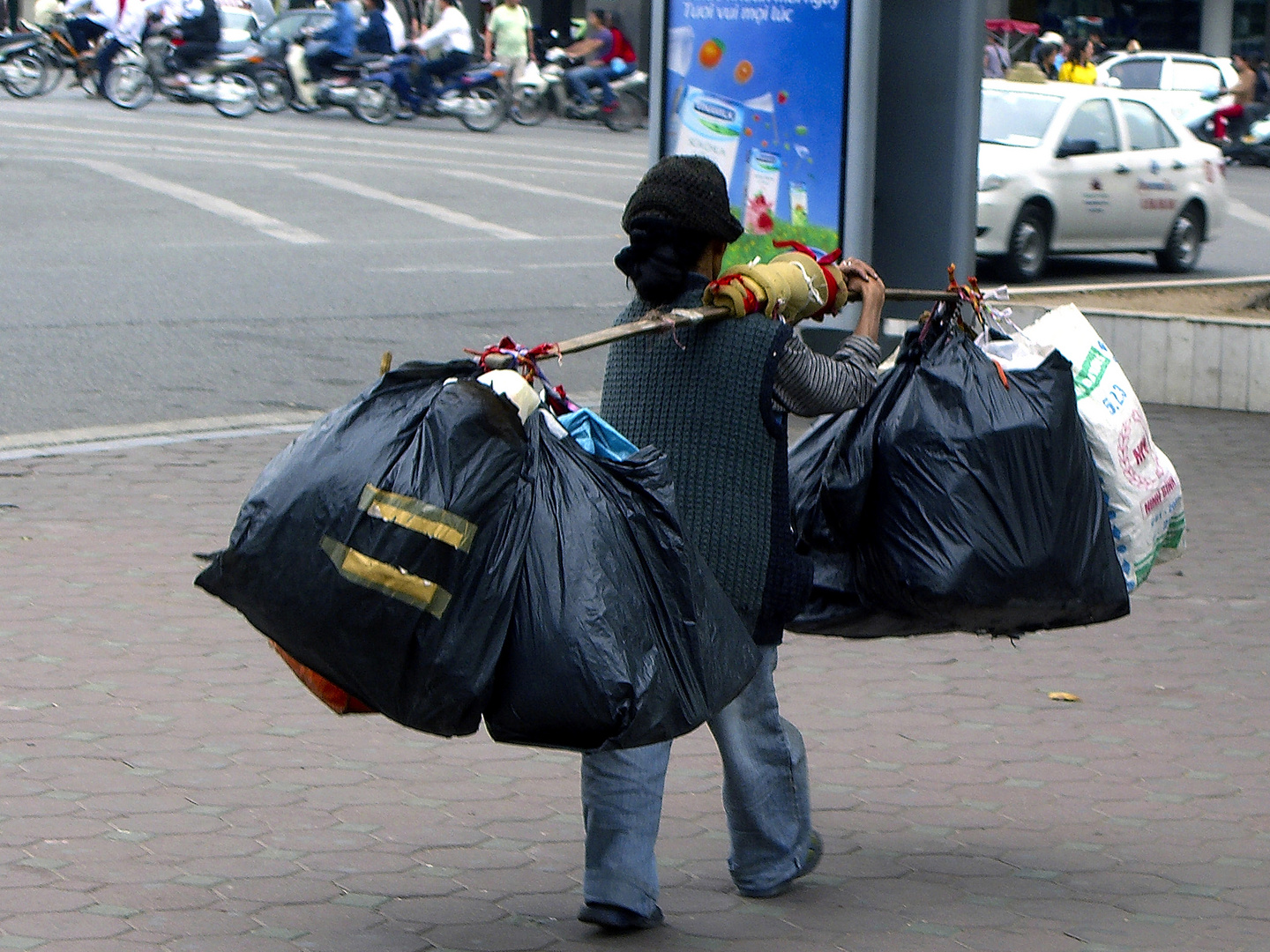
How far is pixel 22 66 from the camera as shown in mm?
25859

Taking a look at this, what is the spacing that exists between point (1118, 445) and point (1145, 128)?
13.0 m

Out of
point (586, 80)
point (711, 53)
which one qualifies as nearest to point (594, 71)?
point (586, 80)

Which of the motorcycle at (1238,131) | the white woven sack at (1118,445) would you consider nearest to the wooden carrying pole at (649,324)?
the white woven sack at (1118,445)

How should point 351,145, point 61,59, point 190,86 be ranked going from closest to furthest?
1. point 351,145
2. point 190,86
3. point 61,59

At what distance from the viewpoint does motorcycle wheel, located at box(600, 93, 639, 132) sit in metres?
29.0

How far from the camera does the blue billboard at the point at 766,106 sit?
8.89m

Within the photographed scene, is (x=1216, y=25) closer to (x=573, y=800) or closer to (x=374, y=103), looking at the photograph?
(x=374, y=103)

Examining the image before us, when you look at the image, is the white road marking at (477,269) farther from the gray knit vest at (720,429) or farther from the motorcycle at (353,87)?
the motorcycle at (353,87)

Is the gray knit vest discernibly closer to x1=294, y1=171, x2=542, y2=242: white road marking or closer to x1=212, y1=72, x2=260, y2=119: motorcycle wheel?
x1=294, y1=171, x2=542, y2=242: white road marking

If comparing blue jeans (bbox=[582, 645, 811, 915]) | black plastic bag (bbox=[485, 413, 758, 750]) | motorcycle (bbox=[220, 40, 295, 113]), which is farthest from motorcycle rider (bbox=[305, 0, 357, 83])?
black plastic bag (bbox=[485, 413, 758, 750])

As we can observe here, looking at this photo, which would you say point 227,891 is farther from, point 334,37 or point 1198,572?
point 334,37

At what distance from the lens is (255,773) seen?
14.6ft

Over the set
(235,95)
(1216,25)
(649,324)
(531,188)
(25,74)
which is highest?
(1216,25)

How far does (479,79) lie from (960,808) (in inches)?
914
